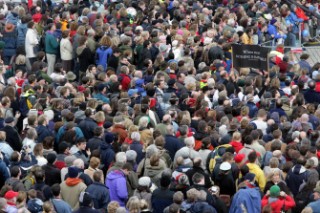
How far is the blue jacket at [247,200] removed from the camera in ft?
65.5

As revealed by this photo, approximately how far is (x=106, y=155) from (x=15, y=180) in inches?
84.4

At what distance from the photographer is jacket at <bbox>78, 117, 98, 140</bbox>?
2348cm

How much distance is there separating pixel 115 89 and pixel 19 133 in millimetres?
2804

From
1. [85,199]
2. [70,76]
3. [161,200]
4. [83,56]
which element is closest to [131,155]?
[161,200]

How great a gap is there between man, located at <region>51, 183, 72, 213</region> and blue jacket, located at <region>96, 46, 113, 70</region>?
10.1 meters

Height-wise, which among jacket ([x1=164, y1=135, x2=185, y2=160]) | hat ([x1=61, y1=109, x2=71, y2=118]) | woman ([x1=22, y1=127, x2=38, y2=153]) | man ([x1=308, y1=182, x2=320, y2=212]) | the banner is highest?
woman ([x1=22, y1=127, x2=38, y2=153])

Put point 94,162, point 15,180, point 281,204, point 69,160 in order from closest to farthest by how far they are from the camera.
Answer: point 281,204
point 15,180
point 94,162
point 69,160

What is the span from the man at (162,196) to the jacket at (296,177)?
2.06 m

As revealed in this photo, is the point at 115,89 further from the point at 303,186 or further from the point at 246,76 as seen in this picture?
the point at 303,186

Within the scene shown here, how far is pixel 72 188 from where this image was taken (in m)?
20.3

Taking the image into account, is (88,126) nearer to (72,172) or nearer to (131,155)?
(131,155)

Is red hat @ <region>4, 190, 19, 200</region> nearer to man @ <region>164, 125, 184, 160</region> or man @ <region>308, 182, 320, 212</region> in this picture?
man @ <region>164, 125, 184, 160</region>

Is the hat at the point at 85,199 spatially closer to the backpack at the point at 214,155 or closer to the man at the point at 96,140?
the man at the point at 96,140

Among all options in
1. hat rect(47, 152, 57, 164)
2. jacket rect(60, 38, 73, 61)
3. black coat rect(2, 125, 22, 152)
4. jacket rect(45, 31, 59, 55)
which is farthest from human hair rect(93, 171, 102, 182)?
jacket rect(45, 31, 59, 55)
